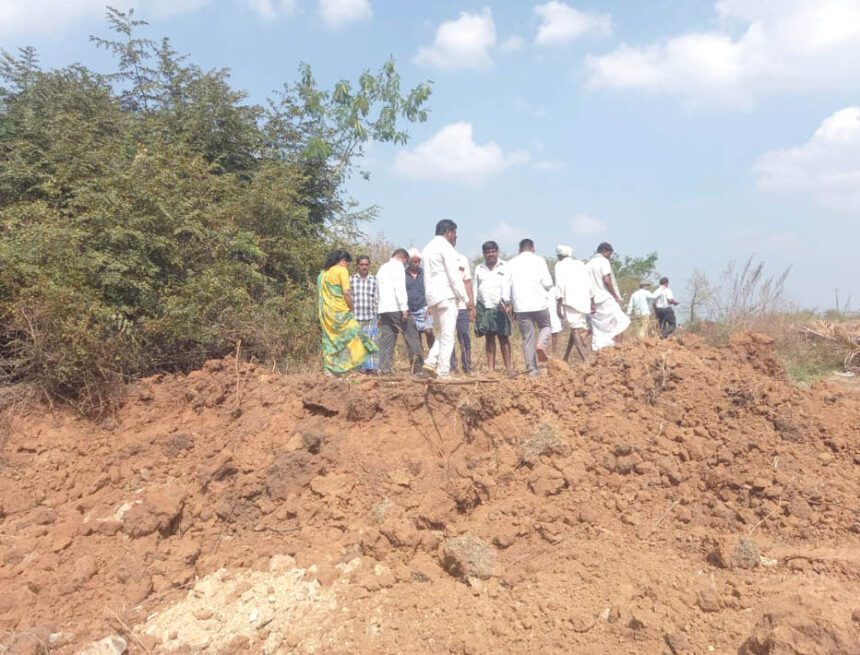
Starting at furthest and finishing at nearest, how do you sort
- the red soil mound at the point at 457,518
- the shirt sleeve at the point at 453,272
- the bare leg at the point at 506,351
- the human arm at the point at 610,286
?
1. the human arm at the point at 610,286
2. the bare leg at the point at 506,351
3. the shirt sleeve at the point at 453,272
4. the red soil mound at the point at 457,518

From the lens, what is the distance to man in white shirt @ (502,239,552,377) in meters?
6.45

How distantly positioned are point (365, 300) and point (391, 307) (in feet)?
1.33

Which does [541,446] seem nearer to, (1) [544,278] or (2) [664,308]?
(1) [544,278]

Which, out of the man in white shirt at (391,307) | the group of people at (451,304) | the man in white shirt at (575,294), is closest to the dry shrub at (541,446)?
the group of people at (451,304)

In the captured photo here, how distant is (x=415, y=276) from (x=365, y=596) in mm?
4522

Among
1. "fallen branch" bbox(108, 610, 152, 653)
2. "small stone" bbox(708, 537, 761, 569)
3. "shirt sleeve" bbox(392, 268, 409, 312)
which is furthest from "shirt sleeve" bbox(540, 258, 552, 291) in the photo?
"fallen branch" bbox(108, 610, 152, 653)

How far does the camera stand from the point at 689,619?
2949 millimetres

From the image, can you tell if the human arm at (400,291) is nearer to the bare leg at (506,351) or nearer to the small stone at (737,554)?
the bare leg at (506,351)

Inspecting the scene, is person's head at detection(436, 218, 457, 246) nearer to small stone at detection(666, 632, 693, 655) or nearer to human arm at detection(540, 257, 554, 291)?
human arm at detection(540, 257, 554, 291)

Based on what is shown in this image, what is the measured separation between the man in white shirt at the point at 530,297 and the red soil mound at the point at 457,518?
142 centimetres

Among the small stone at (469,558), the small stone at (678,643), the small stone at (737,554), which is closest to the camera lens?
the small stone at (678,643)

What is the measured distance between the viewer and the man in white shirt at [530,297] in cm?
645

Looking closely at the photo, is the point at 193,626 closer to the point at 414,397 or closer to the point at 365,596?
the point at 365,596

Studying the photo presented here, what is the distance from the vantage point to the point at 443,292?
5.90 m
